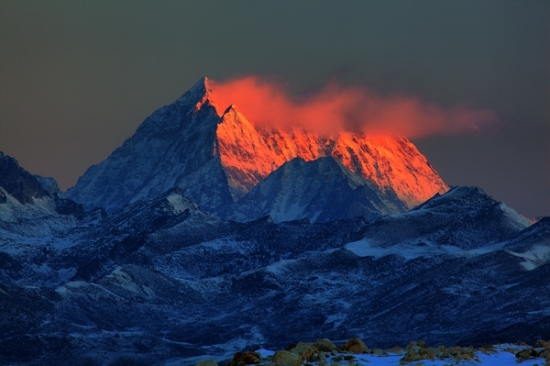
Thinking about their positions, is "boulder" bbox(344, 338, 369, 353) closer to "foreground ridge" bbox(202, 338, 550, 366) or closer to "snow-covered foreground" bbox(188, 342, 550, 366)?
"foreground ridge" bbox(202, 338, 550, 366)

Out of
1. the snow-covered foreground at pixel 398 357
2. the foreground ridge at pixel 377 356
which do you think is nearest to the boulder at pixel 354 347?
the foreground ridge at pixel 377 356

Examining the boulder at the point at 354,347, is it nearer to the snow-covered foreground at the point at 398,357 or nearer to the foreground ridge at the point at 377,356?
the foreground ridge at the point at 377,356

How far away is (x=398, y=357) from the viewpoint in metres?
88.5

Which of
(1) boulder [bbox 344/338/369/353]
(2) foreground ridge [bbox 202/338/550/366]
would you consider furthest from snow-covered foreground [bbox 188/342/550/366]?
(1) boulder [bbox 344/338/369/353]

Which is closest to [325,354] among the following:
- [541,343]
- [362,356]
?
[362,356]

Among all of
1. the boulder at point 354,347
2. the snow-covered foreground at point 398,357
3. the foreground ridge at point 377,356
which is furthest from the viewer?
the boulder at point 354,347

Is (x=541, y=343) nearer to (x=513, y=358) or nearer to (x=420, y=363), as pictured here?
(x=513, y=358)

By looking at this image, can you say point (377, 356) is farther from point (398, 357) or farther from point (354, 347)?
point (354, 347)

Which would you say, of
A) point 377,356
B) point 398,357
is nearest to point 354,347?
point 377,356

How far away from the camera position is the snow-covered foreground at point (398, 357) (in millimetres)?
81875

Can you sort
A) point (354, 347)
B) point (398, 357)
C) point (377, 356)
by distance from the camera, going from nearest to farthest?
point (377, 356)
point (398, 357)
point (354, 347)

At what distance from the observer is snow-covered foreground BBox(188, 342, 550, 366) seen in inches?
3223

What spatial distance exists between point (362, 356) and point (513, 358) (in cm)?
999

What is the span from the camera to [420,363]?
84.4 metres
